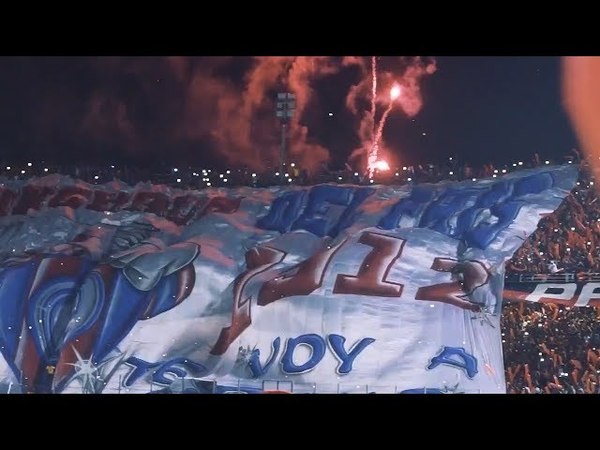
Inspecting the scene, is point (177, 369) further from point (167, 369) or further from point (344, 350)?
point (344, 350)

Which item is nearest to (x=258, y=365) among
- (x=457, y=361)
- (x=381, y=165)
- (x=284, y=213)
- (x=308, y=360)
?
(x=308, y=360)

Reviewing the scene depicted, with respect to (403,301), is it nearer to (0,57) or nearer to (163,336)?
(163,336)

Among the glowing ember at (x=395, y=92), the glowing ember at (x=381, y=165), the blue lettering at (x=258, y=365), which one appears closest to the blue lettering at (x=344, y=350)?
the blue lettering at (x=258, y=365)

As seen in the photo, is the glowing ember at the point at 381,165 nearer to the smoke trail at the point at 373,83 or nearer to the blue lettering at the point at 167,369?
the smoke trail at the point at 373,83

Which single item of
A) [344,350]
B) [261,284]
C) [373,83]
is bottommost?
[344,350]

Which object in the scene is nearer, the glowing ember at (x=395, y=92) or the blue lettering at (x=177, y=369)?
the blue lettering at (x=177, y=369)

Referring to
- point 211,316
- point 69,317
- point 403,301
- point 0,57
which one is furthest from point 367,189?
point 0,57

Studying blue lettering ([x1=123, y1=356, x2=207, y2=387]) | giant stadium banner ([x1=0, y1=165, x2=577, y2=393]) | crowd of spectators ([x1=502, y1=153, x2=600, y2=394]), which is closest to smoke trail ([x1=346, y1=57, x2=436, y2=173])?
giant stadium banner ([x1=0, y1=165, x2=577, y2=393])
